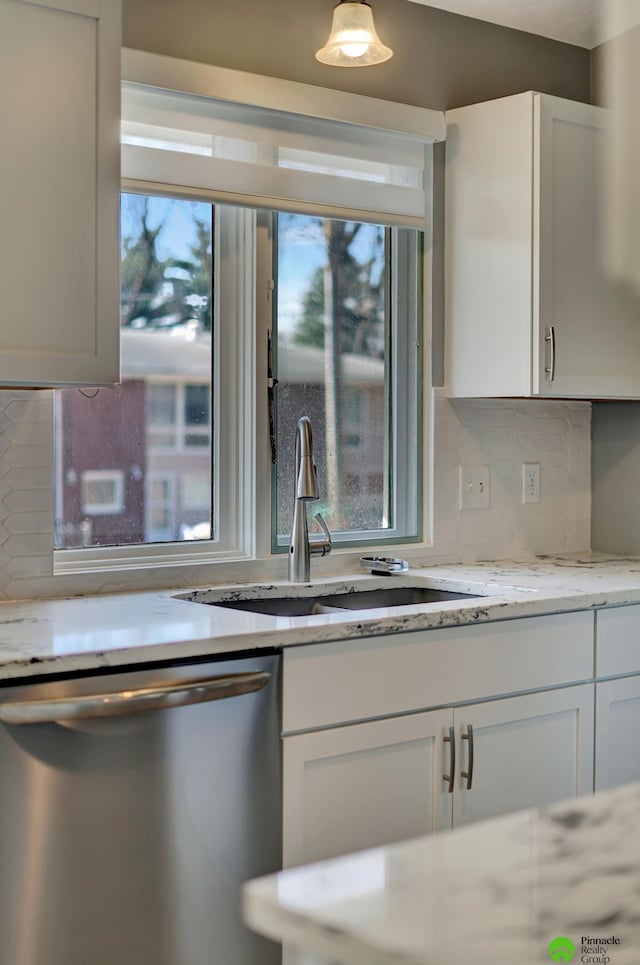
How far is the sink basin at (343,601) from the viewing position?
253 cm

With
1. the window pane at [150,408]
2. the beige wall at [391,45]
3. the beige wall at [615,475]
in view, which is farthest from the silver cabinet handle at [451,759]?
the beige wall at [391,45]

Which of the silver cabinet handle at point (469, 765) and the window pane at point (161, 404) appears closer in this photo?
the silver cabinet handle at point (469, 765)

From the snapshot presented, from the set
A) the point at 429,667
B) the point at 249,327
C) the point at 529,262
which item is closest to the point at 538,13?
the point at 529,262

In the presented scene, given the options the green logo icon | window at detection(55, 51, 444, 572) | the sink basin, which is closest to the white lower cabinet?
the sink basin

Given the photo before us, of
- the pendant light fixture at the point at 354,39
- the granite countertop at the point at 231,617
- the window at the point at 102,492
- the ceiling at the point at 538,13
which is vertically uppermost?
the ceiling at the point at 538,13

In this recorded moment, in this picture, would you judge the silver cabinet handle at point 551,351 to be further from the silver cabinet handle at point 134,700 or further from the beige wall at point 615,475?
the silver cabinet handle at point 134,700

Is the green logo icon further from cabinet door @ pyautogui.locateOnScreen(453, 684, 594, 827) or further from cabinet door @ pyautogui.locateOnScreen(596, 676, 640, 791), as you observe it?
cabinet door @ pyautogui.locateOnScreen(596, 676, 640, 791)

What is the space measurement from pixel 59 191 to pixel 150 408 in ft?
2.28

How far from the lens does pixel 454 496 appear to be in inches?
118

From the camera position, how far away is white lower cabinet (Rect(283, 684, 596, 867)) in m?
2.00

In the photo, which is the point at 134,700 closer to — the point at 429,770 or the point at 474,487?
the point at 429,770

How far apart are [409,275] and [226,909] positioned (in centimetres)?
182

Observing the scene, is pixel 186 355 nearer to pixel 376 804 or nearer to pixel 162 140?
pixel 162 140

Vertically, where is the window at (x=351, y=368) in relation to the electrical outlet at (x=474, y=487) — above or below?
above
